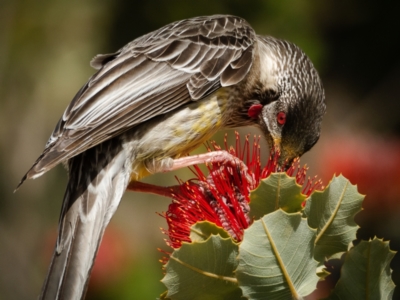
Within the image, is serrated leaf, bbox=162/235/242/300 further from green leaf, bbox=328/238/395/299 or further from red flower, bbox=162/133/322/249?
red flower, bbox=162/133/322/249

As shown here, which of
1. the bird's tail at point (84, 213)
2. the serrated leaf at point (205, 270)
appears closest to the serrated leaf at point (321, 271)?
the serrated leaf at point (205, 270)

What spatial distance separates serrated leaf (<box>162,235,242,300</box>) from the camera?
2062mm

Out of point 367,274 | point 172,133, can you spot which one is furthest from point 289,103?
point 367,274

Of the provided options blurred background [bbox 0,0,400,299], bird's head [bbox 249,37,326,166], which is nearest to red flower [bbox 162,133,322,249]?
bird's head [bbox 249,37,326,166]

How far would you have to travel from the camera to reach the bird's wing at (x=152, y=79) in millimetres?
3010

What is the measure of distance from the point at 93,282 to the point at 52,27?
2.49 m

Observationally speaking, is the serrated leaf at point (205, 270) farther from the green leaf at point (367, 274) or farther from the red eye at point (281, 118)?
the red eye at point (281, 118)

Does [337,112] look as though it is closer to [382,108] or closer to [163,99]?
[382,108]

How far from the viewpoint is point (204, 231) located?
2250 millimetres

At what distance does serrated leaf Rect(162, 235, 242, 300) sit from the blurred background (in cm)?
258

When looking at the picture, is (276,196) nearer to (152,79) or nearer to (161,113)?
(161,113)

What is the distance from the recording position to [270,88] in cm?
378

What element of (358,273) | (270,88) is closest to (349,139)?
(270,88)

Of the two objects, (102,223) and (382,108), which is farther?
(382,108)
